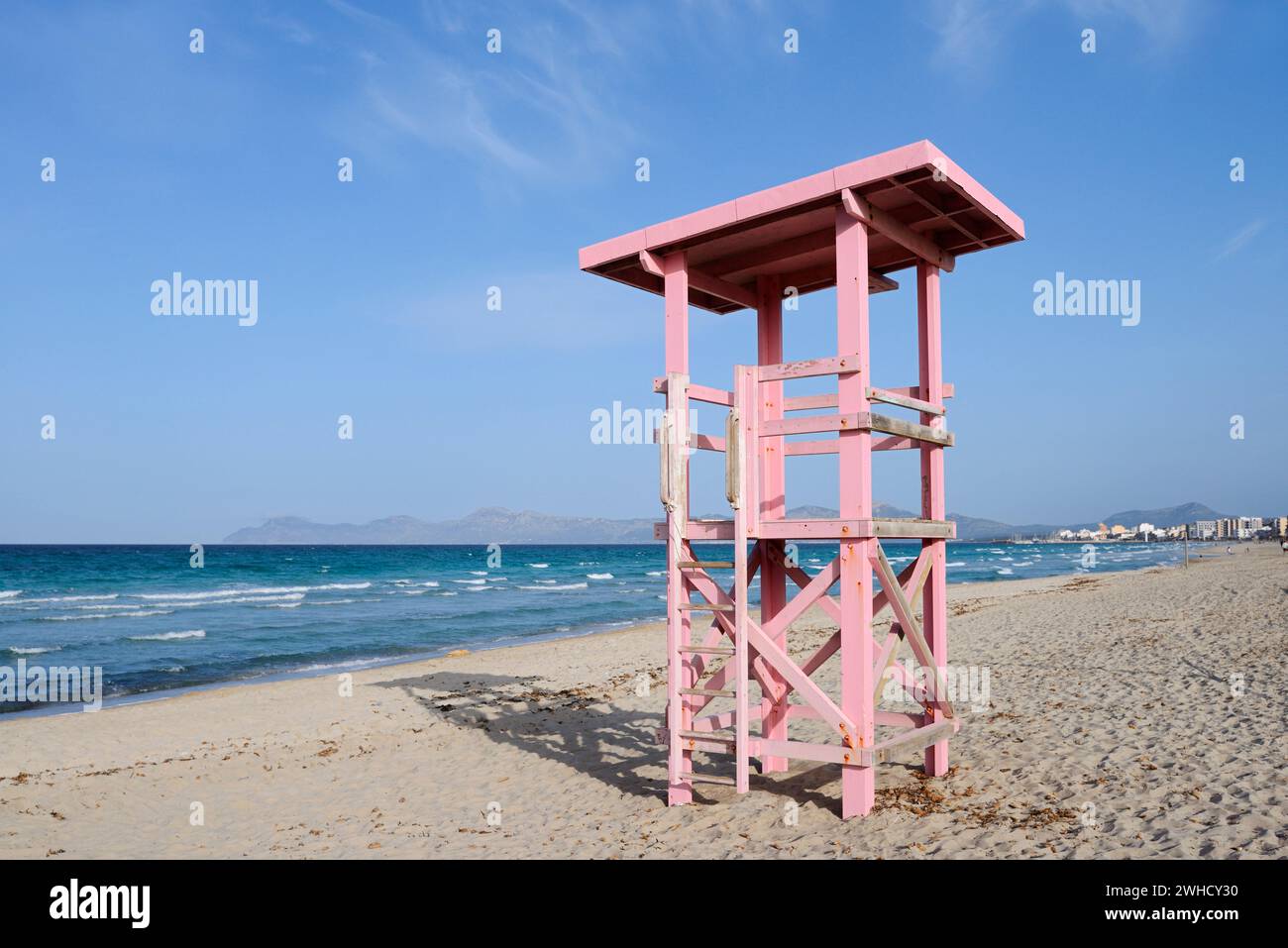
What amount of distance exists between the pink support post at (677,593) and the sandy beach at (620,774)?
1.19 ft

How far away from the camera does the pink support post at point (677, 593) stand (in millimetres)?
7121

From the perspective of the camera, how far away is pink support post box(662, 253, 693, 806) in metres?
7.12

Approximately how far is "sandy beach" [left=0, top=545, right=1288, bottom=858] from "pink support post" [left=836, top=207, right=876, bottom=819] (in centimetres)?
84

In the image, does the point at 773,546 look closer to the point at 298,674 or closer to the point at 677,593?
the point at 677,593

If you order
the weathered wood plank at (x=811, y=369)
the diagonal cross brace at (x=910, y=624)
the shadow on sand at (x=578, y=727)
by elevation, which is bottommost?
the shadow on sand at (x=578, y=727)

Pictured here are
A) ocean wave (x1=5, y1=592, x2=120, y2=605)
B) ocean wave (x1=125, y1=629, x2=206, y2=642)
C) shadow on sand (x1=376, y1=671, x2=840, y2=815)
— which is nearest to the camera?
shadow on sand (x1=376, y1=671, x2=840, y2=815)

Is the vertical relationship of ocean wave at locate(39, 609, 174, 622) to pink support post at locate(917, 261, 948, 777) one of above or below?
below

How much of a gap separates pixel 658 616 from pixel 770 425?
1178 inches

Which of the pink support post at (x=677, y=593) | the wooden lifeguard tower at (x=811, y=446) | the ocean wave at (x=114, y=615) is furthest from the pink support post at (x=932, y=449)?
the ocean wave at (x=114, y=615)

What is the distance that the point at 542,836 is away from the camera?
7059 millimetres

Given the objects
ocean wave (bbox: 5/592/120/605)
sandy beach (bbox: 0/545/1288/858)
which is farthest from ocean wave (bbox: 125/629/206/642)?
ocean wave (bbox: 5/592/120/605)

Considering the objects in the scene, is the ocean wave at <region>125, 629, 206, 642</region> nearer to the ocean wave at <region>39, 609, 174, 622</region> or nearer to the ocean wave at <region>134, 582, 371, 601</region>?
the ocean wave at <region>39, 609, 174, 622</region>

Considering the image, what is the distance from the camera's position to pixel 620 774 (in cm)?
908

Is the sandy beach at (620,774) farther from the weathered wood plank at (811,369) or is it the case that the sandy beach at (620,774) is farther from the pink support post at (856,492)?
the weathered wood plank at (811,369)
